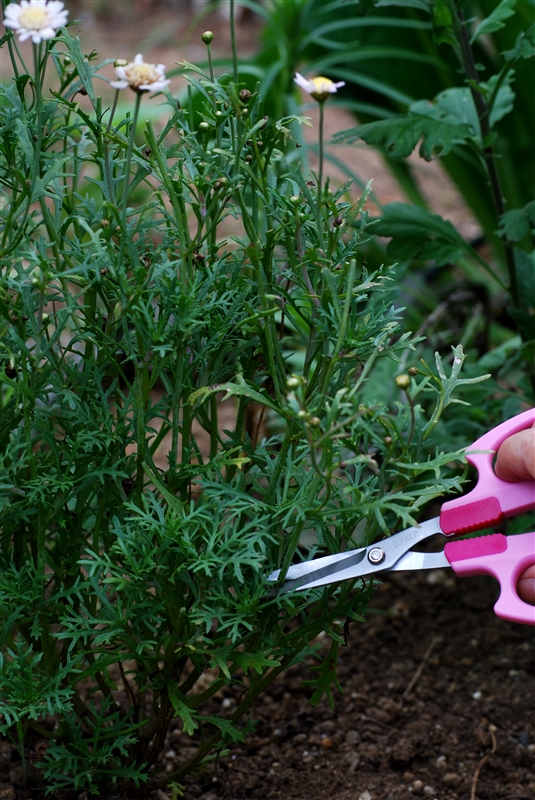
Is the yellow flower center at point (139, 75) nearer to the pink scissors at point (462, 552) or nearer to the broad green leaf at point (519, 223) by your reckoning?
the pink scissors at point (462, 552)

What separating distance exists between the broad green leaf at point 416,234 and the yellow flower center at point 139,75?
29.7 inches

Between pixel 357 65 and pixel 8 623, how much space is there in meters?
2.16

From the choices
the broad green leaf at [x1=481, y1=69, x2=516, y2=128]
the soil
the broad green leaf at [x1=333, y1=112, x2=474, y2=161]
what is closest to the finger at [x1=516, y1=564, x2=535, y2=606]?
the soil

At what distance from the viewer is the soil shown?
993 mm

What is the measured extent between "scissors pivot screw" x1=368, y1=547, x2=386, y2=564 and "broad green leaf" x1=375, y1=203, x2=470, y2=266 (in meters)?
0.65

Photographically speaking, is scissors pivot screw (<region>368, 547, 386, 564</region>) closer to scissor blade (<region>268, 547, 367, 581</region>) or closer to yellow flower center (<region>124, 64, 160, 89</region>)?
scissor blade (<region>268, 547, 367, 581</region>)

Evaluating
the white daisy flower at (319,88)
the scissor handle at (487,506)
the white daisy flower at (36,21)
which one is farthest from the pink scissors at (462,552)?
the white daisy flower at (36,21)

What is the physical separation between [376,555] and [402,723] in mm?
490

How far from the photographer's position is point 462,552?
74cm

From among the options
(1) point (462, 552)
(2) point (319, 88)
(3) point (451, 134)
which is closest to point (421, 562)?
(1) point (462, 552)

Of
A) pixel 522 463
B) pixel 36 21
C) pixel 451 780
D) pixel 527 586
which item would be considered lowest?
pixel 451 780

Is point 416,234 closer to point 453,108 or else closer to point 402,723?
point 453,108

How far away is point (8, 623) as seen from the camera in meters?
0.73

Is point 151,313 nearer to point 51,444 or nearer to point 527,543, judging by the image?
point 51,444
